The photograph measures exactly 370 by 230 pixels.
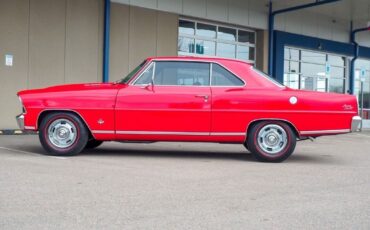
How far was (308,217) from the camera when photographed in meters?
4.95

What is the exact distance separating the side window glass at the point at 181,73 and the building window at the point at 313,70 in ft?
45.4

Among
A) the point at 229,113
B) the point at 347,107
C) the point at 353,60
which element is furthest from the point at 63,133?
the point at 353,60

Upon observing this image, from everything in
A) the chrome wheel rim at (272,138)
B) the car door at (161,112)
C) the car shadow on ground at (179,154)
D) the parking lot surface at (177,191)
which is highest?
the car door at (161,112)

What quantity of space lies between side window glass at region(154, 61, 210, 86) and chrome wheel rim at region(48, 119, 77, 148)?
5.02ft

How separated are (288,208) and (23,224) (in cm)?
252

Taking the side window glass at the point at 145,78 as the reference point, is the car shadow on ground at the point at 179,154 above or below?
below

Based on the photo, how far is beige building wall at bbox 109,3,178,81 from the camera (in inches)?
634

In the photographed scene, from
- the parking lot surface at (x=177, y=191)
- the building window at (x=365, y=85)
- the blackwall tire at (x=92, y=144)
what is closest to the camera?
the parking lot surface at (x=177, y=191)

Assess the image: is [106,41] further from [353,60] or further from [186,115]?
[353,60]

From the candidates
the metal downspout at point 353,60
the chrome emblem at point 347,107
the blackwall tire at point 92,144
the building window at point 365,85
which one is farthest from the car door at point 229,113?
the building window at point 365,85

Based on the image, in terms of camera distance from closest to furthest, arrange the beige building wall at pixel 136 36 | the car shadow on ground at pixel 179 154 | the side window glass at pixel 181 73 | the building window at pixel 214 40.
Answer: the side window glass at pixel 181 73 < the car shadow on ground at pixel 179 154 < the beige building wall at pixel 136 36 < the building window at pixel 214 40

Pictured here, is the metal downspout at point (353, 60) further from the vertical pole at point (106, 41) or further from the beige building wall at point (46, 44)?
the beige building wall at point (46, 44)

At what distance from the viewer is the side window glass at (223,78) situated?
8570mm

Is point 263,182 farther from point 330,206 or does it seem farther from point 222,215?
point 222,215
